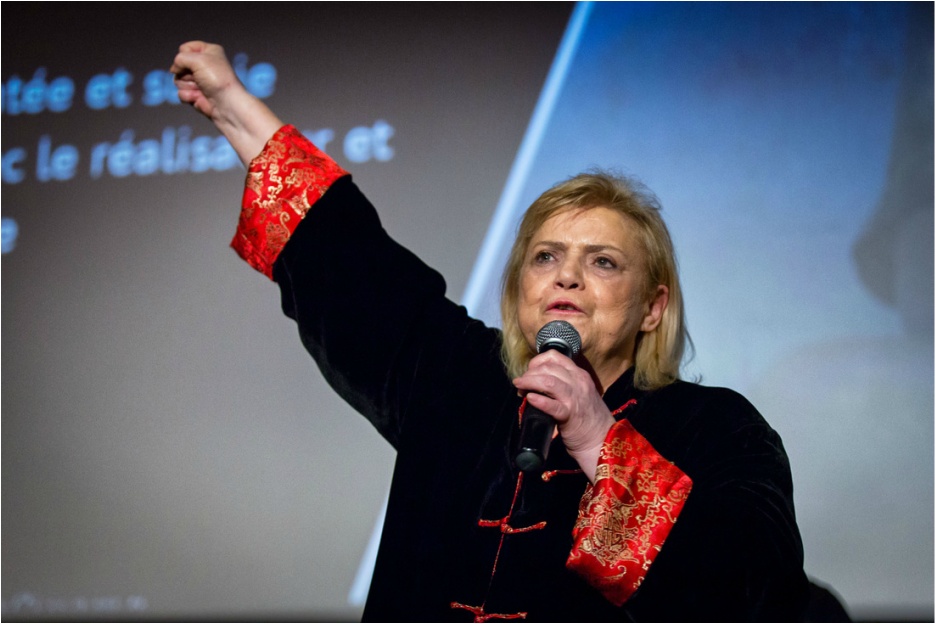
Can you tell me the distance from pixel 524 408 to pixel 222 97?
2.65ft

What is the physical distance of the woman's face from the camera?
165cm

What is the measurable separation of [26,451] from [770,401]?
2.25 m

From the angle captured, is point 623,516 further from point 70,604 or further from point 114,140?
point 114,140

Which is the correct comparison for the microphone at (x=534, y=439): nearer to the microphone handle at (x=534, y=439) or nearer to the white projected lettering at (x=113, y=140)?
the microphone handle at (x=534, y=439)

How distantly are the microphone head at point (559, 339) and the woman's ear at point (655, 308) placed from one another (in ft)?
1.43

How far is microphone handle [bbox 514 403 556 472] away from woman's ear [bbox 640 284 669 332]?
649 millimetres

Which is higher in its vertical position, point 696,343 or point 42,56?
point 42,56

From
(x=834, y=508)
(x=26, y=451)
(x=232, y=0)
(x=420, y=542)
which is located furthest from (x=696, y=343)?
(x=26, y=451)

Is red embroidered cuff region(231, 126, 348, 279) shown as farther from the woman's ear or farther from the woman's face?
the woman's ear

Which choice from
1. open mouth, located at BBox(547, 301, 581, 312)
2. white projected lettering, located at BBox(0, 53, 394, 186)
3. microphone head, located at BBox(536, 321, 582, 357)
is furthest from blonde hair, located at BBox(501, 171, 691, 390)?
white projected lettering, located at BBox(0, 53, 394, 186)

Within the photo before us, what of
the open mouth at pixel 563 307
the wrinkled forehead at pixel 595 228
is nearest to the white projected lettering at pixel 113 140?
the wrinkled forehead at pixel 595 228

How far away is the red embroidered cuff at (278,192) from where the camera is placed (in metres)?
1.74

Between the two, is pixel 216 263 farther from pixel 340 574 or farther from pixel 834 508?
pixel 834 508

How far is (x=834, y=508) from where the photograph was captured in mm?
2541
